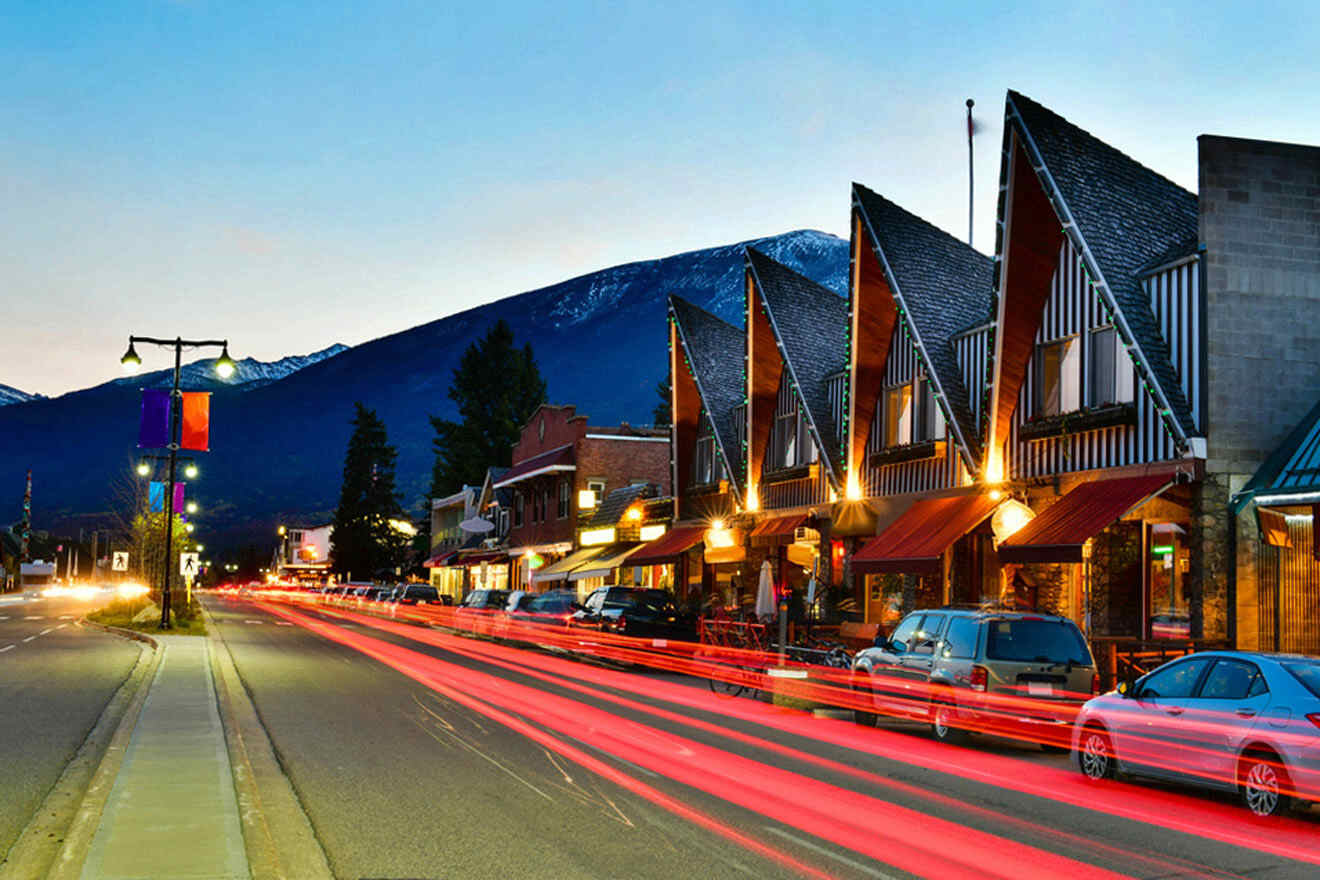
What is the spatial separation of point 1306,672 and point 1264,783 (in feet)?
3.33

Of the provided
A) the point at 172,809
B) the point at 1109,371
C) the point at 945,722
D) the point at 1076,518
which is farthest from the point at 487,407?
the point at 172,809

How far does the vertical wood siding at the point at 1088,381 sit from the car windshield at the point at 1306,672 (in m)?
12.0

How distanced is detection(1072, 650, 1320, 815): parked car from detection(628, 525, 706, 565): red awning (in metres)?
30.3

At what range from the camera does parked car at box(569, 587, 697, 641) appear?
32.8m

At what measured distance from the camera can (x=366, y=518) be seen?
123812mm

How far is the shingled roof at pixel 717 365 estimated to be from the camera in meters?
44.5

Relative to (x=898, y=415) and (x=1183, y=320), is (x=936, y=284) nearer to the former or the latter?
(x=898, y=415)

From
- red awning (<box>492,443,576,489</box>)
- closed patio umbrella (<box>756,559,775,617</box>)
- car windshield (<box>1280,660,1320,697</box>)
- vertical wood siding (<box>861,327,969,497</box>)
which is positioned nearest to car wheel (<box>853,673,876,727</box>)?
car windshield (<box>1280,660,1320,697</box>)

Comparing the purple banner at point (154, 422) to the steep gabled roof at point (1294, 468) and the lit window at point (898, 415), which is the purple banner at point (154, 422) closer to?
the lit window at point (898, 415)

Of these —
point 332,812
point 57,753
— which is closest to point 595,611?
point 57,753

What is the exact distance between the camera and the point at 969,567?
2961cm

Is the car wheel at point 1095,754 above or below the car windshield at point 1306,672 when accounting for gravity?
below

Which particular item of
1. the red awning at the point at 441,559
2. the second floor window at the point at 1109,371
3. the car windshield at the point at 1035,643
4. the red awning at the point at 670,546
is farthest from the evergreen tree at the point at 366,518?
the car windshield at the point at 1035,643

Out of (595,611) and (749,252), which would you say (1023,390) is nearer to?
(595,611)
